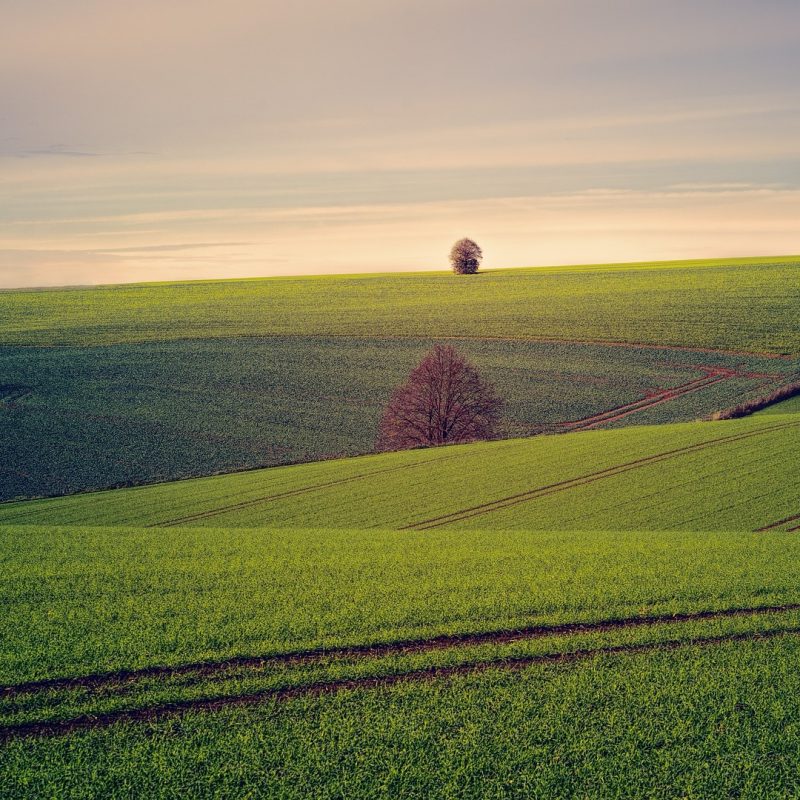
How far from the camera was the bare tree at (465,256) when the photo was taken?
12462cm

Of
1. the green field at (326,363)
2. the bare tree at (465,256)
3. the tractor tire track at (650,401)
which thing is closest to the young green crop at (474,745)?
the green field at (326,363)

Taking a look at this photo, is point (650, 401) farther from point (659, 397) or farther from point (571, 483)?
point (571, 483)

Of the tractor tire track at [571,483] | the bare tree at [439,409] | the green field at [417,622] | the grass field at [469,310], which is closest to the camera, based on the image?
the green field at [417,622]

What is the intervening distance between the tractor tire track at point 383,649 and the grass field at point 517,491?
Result: 35.0 feet

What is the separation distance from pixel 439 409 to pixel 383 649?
96.7ft

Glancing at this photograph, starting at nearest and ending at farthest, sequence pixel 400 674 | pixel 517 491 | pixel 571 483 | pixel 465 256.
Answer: pixel 400 674 → pixel 517 491 → pixel 571 483 → pixel 465 256

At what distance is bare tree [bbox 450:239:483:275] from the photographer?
409 ft

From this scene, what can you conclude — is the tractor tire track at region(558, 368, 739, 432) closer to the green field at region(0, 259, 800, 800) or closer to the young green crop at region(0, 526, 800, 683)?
the green field at region(0, 259, 800, 800)

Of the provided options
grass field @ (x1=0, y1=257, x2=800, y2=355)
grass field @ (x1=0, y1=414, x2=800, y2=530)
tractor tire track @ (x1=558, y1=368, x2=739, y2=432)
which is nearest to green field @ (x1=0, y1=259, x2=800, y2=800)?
grass field @ (x1=0, y1=414, x2=800, y2=530)

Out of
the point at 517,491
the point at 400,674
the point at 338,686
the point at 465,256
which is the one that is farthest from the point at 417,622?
the point at 465,256

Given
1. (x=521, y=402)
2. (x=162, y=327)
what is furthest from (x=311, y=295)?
(x=521, y=402)

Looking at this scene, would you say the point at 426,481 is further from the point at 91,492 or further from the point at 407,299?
the point at 407,299

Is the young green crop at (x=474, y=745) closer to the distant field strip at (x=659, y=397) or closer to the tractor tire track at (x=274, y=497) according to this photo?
the tractor tire track at (x=274, y=497)

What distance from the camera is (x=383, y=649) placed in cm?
962
